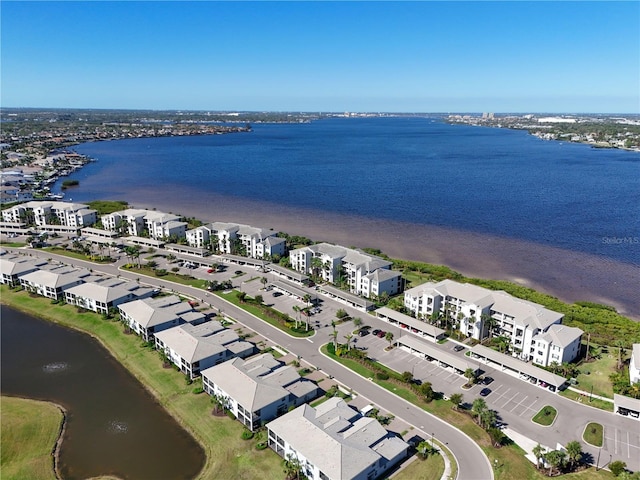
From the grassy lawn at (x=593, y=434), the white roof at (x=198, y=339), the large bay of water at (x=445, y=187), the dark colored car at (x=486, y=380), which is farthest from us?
the large bay of water at (x=445, y=187)

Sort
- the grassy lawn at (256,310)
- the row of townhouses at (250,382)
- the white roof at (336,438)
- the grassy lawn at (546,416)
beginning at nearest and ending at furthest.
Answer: the white roof at (336,438)
the row of townhouses at (250,382)
the grassy lawn at (546,416)
the grassy lawn at (256,310)

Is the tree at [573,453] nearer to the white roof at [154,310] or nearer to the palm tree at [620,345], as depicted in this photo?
the palm tree at [620,345]

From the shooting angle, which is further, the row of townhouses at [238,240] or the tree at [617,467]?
the row of townhouses at [238,240]

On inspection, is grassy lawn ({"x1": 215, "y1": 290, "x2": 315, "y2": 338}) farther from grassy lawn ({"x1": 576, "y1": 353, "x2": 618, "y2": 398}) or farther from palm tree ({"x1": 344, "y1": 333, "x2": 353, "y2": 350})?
grassy lawn ({"x1": 576, "y1": 353, "x2": 618, "y2": 398})

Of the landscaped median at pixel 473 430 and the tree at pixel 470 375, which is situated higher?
the tree at pixel 470 375

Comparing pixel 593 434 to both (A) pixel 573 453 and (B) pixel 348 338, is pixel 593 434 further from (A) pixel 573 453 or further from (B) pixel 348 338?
(B) pixel 348 338

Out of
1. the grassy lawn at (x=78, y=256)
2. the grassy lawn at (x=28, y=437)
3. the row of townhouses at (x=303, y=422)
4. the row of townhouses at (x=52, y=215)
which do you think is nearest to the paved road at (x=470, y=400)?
the row of townhouses at (x=303, y=422)

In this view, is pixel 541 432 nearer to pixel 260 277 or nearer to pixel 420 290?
pixel 420 290
